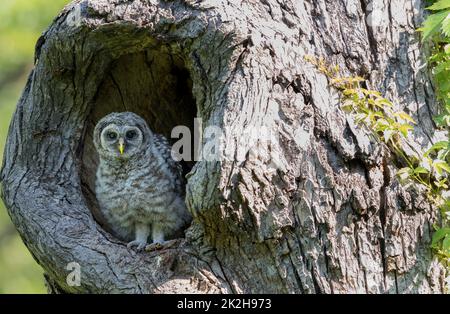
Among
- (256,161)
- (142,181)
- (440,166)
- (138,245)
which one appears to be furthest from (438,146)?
(142,181)

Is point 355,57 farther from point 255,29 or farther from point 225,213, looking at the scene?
point 225,213

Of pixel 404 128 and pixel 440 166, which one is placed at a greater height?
pixel 404 128

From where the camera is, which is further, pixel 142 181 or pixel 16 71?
pixel 16 71

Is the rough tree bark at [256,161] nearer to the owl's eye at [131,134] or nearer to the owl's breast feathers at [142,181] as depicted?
the owl's breast feathers at [142,181]

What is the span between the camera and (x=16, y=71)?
27.4 ft

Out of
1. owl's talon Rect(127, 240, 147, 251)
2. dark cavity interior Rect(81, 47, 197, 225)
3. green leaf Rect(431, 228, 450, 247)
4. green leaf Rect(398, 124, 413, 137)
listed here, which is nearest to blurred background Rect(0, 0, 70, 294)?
dark cavity interior Rect(81, 47, 197, 225)

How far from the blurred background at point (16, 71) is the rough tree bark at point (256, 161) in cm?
253

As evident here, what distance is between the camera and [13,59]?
7758 millimetres

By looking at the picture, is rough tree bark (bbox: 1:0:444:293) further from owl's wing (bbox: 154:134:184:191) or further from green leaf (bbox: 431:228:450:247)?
owl's wing (bbox: 154:134:184:191)

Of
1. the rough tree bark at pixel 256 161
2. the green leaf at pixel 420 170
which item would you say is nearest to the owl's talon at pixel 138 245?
the rough tree bark at pixel 256 161

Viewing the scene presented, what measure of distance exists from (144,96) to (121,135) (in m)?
0.55

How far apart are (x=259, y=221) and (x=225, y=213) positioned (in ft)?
0.57

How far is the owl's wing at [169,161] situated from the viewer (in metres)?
4.91

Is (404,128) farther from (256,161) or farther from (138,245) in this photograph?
(138,245)
